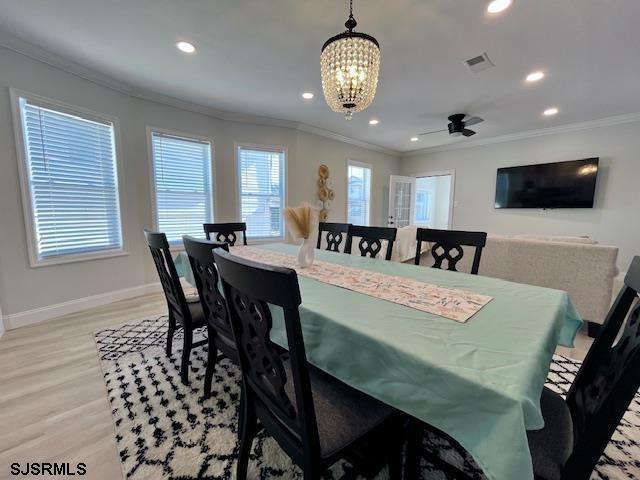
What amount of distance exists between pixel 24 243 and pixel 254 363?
313cm

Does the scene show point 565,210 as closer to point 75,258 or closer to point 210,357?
point 210,357

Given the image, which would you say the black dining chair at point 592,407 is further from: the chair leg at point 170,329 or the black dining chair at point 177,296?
the chair leg at point 170,329

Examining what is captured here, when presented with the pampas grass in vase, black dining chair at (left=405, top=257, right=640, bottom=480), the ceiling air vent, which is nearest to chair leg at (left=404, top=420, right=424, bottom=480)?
black dining chair at (left=405, top=257, right=640, bottom=480)

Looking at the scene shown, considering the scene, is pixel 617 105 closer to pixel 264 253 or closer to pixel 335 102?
pixel 335 102

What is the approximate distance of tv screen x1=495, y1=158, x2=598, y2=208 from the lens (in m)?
4.40

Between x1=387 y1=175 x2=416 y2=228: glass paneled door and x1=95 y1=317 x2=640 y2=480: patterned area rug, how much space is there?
4.51m

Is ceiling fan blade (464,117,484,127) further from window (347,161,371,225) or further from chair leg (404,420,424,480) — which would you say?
chair leg (404,420,424,480)

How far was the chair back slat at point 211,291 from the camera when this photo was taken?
125 cm

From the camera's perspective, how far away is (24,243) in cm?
258

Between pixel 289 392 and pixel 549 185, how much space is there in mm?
5842

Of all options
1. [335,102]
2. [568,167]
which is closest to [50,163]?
[335,102]

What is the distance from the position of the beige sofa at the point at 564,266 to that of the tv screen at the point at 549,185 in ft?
7.38

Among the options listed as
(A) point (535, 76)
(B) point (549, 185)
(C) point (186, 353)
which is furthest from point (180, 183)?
(B) point (549, 185)

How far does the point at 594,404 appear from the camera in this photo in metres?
0.76
